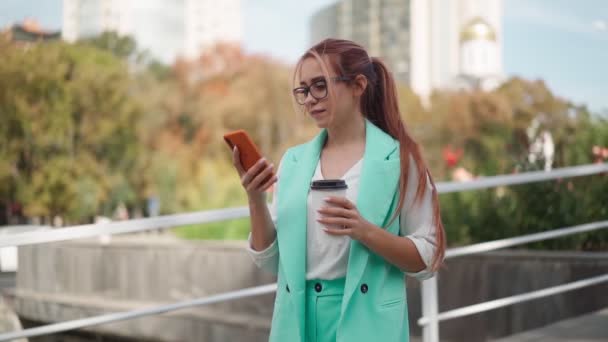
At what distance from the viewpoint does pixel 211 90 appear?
140 feet

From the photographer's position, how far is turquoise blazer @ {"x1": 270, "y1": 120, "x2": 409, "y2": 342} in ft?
6.02

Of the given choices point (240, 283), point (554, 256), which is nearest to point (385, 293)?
point (554, 256)

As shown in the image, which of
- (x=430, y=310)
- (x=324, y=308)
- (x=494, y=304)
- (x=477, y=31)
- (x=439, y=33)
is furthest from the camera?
(x=439, y=33)

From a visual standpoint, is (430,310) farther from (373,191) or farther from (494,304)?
(373,191)

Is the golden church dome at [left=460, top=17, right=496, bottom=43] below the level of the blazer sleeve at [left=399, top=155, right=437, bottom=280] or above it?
above

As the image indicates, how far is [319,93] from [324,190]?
20cm

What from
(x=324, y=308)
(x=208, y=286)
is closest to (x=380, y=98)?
(x=324, y=308)

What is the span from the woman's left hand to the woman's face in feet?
0.64

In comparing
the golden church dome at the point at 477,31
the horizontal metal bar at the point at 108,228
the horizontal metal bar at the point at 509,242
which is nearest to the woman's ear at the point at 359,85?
the horizontal metal bar at the point at 108,228

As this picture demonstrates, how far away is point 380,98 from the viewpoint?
2.02 meters

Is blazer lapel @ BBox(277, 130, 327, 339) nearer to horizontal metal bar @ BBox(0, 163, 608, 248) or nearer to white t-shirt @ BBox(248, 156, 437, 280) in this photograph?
white t-shirt @ BBox(248, 156, 437, 280)

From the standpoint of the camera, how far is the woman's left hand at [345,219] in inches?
69.4

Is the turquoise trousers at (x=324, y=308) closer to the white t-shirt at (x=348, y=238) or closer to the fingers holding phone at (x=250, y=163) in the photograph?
the white t-shirt at (x=348, y=238)

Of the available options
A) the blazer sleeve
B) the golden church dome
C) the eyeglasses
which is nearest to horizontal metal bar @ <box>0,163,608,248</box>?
the eyeglasses
